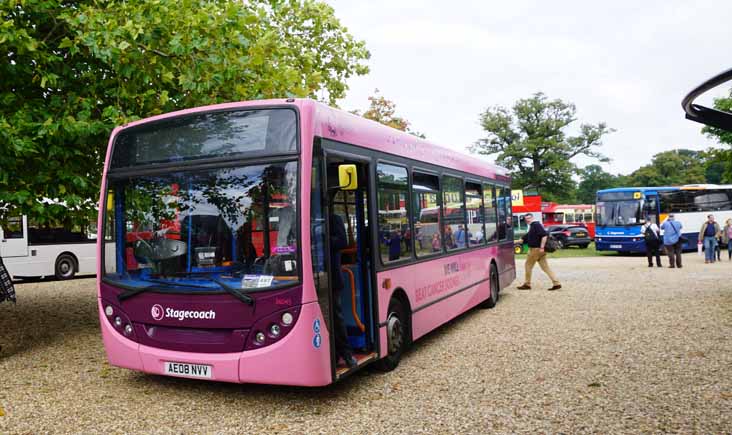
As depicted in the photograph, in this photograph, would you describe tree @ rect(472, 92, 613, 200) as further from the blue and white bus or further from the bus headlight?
the bus headlight

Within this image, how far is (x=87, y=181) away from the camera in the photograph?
9.08 meters

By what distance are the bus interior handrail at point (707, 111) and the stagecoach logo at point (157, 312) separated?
6202mm

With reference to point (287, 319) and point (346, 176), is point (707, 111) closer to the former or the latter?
point (346, 176)

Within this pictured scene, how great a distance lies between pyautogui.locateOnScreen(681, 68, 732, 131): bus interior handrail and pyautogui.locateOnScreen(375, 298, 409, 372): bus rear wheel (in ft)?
14.0

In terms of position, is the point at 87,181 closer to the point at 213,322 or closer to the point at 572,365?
the point at 213,322

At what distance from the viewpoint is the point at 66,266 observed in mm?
22328

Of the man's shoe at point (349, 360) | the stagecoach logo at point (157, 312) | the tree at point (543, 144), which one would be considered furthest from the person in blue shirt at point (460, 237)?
the tree at point (543, 144)

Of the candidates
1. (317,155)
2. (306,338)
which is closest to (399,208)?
(317,155)

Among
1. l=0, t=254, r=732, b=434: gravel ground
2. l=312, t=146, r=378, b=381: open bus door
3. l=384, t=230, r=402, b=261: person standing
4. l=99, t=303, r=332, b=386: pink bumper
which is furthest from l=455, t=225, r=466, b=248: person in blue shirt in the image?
l=99, t=303, r=332, b=386: pink bumper

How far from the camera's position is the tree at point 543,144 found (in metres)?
60.1

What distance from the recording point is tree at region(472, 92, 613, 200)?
6009cm

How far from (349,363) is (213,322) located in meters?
1.35

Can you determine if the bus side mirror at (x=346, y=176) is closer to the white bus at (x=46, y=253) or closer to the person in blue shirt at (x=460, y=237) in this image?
the person in blue shirt at (x=460, y=237)

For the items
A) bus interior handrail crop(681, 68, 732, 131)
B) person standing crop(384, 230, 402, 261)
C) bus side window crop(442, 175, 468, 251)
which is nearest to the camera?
bus interior handrail crop(681, 68, 732, 131)
